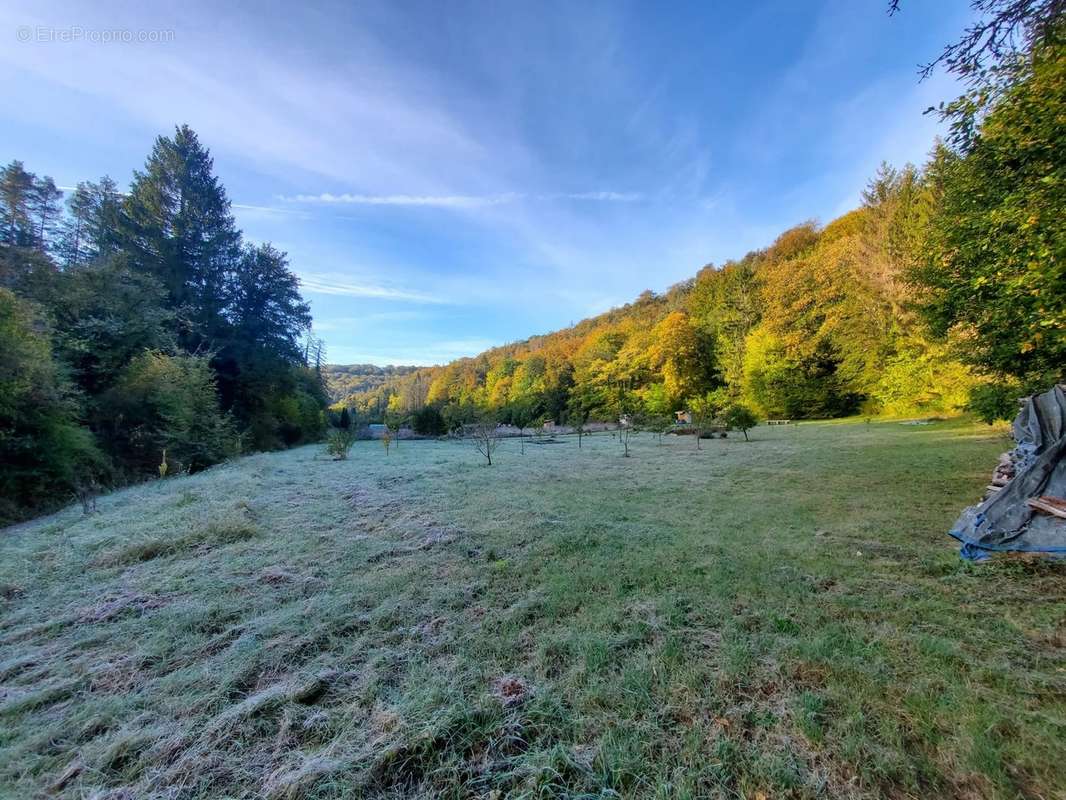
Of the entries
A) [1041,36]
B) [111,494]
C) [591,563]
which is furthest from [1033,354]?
[111,494]

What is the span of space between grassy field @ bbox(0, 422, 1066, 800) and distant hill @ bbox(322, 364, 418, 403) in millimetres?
63111

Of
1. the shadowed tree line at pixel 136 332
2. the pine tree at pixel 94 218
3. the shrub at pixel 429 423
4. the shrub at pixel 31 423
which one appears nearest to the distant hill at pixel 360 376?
the shrub at pixel 429 423

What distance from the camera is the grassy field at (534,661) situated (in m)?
1.36

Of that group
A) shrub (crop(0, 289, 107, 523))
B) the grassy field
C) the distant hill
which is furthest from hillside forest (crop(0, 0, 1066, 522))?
the distant hill

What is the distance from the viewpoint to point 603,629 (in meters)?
2.28

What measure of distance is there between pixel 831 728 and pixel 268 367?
2198 centimetres

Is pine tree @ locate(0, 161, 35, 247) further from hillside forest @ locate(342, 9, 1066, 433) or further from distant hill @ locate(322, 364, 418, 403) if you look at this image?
distant hill @ locate(322, 364, 418, 403)

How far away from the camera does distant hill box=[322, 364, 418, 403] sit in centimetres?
6438

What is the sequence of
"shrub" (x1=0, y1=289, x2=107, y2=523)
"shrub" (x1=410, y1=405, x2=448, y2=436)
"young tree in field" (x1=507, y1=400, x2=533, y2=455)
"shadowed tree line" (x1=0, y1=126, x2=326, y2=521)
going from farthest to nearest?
"young tree in field" (x1=507, y1=400, x2=533, y2=455)
"shrub" (x1=410, y1=405, x2=448, y2=436)
"shadowed tree line" (x1=0, y1=126, x2=326, y2=521)
"shrub" (x1=0, y1=289, x2=107, y2=523)

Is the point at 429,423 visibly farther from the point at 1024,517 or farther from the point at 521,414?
the point at 1024,517

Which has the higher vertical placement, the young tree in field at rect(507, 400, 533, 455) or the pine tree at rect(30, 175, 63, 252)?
the pine tree at rect(30, 175, 63, 252)

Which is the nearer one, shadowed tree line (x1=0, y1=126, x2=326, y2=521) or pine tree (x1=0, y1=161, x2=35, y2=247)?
shadowed tree line (x1=0, y1=126, x2=326, y2=521)

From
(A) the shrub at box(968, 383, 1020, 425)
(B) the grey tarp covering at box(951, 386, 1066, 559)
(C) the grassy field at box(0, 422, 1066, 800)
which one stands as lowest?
(C) the grassy field at box(0, 422, 1066, 800)

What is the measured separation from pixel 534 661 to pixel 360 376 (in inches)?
3142
